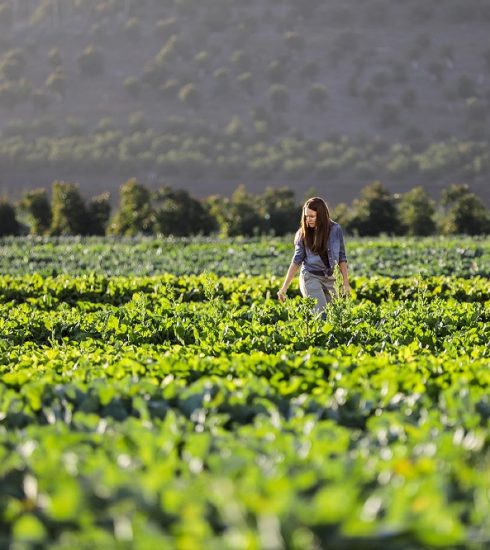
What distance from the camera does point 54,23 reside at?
199625mm

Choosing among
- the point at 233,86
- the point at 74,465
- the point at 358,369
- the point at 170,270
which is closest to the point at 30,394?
the point at 74,465

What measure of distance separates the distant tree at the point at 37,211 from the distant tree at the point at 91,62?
12953 centimetres

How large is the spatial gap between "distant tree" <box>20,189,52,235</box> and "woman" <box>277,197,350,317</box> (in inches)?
1659

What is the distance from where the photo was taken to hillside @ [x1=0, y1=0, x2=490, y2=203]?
440ft

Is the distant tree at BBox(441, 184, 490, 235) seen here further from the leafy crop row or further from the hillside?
the hillside

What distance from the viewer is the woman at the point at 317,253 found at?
11023mm

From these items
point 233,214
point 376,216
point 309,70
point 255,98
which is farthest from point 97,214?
point 309,70

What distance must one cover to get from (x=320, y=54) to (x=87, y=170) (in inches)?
2775

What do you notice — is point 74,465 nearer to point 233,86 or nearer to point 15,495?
point 15,495

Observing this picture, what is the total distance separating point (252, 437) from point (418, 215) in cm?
4464

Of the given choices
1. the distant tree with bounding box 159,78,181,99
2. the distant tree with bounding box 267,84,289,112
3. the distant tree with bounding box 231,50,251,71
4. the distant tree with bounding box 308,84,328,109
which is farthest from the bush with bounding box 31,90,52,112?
the distant tree with bounding box 308,84,328,109

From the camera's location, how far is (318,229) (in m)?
11.1

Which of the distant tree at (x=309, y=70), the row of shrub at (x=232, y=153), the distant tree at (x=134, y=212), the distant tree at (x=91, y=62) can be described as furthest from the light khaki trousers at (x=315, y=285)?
the distant tree at (x=91, y=62)

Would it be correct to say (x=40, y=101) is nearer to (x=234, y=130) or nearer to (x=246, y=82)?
(x=246, y=82)
